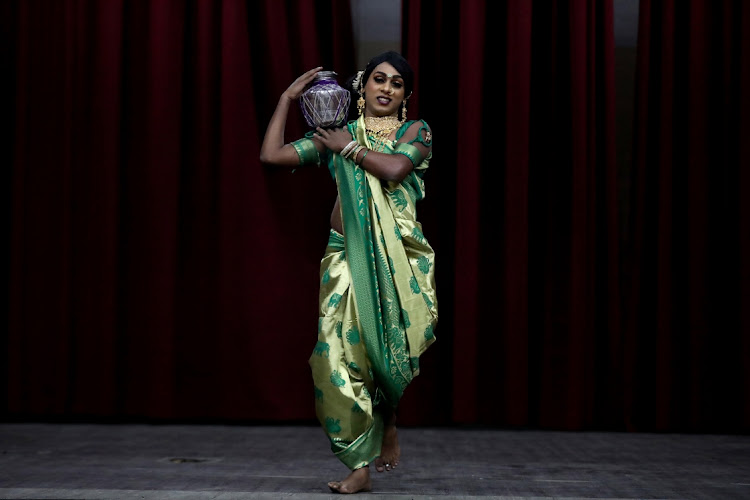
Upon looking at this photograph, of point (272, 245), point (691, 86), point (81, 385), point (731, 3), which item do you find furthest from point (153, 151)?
point (731, 3)

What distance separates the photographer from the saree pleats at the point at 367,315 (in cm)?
227

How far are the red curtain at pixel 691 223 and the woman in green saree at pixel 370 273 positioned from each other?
1.61 metres

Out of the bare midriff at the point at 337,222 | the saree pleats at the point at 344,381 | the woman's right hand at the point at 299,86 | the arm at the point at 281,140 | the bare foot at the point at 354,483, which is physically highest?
the woman's right hand at the point at 299,86

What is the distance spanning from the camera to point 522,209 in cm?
365

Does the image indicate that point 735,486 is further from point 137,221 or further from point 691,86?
point 137,221

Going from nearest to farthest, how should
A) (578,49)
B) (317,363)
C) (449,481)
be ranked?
(317,363)
(449,481)
(578,49)

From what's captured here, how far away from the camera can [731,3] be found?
3709 millimetres

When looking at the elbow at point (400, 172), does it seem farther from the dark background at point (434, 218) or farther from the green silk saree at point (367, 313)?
the dark background at point (434, 218)

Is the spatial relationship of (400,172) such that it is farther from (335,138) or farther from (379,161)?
(335,138)

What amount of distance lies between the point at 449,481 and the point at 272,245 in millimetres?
1589

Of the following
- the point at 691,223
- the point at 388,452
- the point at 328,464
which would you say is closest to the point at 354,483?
the point at 388,452

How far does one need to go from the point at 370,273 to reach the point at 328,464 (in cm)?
78

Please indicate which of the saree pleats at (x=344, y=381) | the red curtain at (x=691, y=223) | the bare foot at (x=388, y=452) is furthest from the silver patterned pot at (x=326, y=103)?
the red curtain at (x=691, y=223)

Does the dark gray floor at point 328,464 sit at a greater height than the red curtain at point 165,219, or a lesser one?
lesser
